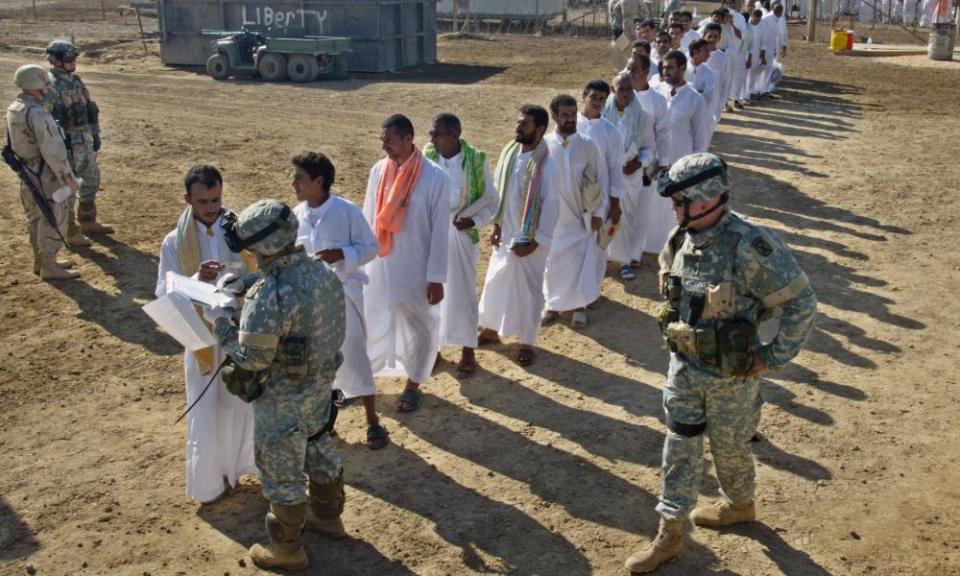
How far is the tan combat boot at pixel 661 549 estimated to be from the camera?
4.73m

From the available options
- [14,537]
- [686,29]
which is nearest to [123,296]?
[14,537]

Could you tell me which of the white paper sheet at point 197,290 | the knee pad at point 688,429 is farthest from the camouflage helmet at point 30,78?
the knee pad at point 688,429

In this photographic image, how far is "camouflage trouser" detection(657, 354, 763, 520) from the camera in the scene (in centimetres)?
461

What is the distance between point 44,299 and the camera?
8695 millimetres

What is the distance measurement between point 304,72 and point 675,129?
1303 centimetres

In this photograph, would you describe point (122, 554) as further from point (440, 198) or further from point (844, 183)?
point (844, 183)

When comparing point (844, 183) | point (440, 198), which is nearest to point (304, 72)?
point (844, 183)

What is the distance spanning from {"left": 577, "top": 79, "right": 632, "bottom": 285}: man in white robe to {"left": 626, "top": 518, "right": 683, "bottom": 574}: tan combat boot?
365 cm

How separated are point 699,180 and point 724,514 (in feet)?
5.83

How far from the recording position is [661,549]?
4.74 metres

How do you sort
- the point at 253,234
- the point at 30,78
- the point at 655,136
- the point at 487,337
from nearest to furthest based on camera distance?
the point at 253,234 → the point at 487,337 → the point at 30,78 → the point at 655,136

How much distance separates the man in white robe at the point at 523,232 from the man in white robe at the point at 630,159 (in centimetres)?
104

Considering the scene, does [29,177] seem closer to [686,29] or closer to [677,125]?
[677,125]

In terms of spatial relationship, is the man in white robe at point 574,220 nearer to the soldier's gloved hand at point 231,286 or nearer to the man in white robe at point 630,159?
the man in white robe at point 630,159
